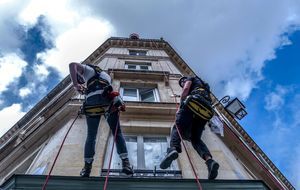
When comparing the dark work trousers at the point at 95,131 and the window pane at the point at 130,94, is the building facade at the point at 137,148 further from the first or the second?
the dark work trousers at the point at 95,131

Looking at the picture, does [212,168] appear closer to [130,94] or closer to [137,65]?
[130,94]

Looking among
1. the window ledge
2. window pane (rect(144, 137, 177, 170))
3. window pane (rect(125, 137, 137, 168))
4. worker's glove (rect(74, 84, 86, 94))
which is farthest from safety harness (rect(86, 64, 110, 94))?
the window ledge

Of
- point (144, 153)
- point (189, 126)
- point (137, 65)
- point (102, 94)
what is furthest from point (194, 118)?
point (137, 65)

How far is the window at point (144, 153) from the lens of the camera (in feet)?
25.6

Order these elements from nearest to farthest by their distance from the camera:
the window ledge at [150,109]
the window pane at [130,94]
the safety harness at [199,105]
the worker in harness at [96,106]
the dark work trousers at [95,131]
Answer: the dark work trousers at [95,131]
the worker in harness at [96,106]
the safety harness at [199,105]
the window ledge at [150,109]
the window pane at [130,94]

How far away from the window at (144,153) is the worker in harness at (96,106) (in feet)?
3.74

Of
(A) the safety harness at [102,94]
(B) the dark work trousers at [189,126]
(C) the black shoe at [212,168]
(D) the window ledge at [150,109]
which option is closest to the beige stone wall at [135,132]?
(D) the window ledge at [150,109]

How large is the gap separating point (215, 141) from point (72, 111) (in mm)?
4317

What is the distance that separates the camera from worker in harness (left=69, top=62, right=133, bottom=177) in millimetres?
→ 6293

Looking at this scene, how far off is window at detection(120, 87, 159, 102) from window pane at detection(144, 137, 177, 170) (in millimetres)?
3047

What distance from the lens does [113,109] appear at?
22.7ft

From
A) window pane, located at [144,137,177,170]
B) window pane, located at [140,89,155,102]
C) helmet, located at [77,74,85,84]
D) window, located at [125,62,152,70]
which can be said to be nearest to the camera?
helmet, located at [77,74,85,84]

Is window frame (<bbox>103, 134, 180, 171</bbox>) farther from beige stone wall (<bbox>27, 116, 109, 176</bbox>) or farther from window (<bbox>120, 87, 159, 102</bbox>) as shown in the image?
window (<bbox>120, 87, 159, 102</bbox>)

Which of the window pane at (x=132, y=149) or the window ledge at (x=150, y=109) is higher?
the window ledge at (x=150, y=109)
